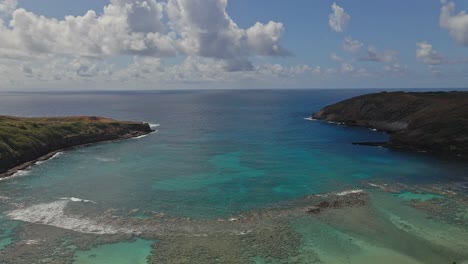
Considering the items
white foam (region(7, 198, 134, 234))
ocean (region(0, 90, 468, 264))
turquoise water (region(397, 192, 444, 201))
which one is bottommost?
white foam (region(7, 198, 134, 234))

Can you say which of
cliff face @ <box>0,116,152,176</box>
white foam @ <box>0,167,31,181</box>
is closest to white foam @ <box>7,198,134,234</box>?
white foam @ <box>0,167,31,181</box>

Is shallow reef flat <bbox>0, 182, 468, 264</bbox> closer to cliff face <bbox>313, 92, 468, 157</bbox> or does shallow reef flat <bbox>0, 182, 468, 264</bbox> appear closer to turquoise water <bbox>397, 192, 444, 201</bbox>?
turquoise water <bbox>397, 192, 444, 201</bbox>

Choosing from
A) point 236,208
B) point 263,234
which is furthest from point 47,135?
point 263,234

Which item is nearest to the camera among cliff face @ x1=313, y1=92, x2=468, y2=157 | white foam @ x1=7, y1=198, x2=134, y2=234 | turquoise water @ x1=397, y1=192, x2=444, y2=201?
white foam @ x1=7, y1=198, x2=134, y2=234

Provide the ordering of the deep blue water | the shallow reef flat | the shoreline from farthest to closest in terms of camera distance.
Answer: the shoreline, the deep blue water, the shallow reef flat

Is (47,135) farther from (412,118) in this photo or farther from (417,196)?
(412,118)

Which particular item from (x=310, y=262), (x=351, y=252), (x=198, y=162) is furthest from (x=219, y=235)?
(x=198, y=162)

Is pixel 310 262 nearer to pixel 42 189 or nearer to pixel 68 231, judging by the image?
pixel 68 231

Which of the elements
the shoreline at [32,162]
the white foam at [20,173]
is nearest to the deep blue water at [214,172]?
the white foam at [20,173]
